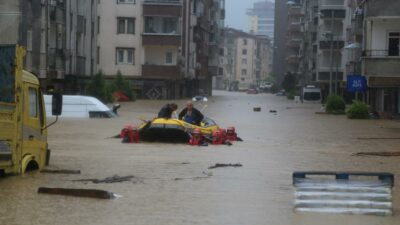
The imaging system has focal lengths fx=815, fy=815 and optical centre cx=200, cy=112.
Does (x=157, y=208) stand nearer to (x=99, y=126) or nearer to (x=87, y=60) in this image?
(x=99, y=126)

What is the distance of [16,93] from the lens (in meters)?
14.0

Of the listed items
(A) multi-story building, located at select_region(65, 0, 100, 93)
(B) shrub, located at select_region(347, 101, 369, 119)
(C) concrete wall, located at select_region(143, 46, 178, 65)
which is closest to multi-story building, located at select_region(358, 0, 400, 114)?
(B) shrub, located at select_region(347, 101, 369, 119)

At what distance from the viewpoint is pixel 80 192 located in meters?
12.5

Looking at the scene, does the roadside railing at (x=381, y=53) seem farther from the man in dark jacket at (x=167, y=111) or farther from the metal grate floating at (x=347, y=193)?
the metal grate floating at (x=347, y=193)

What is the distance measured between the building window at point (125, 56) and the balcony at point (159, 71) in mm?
1969

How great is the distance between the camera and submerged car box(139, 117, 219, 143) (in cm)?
2594

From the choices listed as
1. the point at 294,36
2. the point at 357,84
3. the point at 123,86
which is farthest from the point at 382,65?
the point at 294,36

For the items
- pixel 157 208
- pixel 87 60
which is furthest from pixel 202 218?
pixel 87 60

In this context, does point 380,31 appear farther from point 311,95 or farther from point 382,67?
point 311,95

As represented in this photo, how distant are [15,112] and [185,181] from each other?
136 inches

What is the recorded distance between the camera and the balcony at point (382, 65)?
4188 centimetres

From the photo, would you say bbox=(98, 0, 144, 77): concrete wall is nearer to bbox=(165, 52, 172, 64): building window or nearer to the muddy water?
bbox=(165, 52, 172, 64): building window

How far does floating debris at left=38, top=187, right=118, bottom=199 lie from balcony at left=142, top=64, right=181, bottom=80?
2551 inches

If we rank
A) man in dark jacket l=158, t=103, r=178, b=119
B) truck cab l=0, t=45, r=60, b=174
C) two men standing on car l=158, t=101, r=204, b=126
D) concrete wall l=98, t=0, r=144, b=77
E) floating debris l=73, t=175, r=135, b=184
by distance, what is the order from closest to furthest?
truck cab l=0, t=45, r=60, b=174, floating debris l=73, t=175, r=135, b=184, man in dark jacket l=158, t=103, r=178, b=119, two men standing on car l=158, t=101, r=204, b=126, concrete wall l=98, t=0, r=144, b=77
